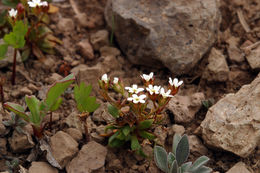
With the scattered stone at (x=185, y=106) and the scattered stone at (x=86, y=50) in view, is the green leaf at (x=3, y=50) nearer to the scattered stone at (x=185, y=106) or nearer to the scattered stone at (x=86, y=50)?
the scattered stone at (x=86, y=50)

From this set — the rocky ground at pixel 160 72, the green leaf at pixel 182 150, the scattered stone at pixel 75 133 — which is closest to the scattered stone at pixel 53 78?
the rocky ground at pixel 160 72

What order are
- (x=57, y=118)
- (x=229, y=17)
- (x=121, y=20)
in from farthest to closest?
(x=229, y=17)
(x=121, y=20)
(x=57, y=118)

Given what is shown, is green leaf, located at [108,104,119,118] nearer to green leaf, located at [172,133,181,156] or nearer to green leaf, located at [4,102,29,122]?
green leaf, located at [172,133,181,156]

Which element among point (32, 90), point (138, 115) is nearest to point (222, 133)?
point (138, 115)

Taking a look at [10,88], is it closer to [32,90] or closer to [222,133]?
[32,90]

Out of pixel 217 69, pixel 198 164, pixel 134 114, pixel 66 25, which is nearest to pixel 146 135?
pixel 134 114

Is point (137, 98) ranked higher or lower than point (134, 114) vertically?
higher

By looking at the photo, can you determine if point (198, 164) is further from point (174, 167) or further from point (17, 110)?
point (17, 110)
